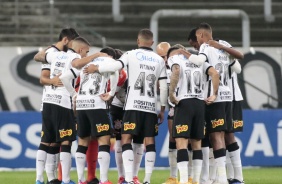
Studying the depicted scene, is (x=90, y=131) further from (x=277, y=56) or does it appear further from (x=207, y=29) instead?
(x=277, y=56)

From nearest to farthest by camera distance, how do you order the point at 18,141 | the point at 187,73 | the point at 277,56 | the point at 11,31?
the point at 187,73 → the point at 18,141 → the point at 277,56 → the point at 11,31

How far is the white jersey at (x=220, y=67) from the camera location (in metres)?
15.8

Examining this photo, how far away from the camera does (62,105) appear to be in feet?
52.5

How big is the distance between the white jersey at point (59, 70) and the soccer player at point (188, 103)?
5.13ft

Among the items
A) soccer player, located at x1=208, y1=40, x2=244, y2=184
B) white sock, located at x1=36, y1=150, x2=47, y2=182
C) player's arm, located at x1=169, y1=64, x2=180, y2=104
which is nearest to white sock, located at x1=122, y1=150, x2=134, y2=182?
player's arm, located at x1=169, y1=64, x2=180, y2=104

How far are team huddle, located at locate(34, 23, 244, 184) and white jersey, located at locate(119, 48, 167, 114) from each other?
1 cm

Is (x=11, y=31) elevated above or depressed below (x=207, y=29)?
above

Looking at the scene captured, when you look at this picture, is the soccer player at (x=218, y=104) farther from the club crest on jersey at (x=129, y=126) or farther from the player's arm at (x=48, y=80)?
the player's arm at (x=48, y=80)

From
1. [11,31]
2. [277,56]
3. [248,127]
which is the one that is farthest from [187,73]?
[11,31]

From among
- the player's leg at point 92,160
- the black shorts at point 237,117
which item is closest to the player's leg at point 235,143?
the black shorts at point 237,117

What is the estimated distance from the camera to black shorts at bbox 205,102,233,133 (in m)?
15.8

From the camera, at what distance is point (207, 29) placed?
15930 millimetres

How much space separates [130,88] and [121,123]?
2.89 feet

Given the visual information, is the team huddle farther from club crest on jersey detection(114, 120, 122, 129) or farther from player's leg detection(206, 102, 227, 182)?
club crest on jersey detection(114, 120, 122, 129)
